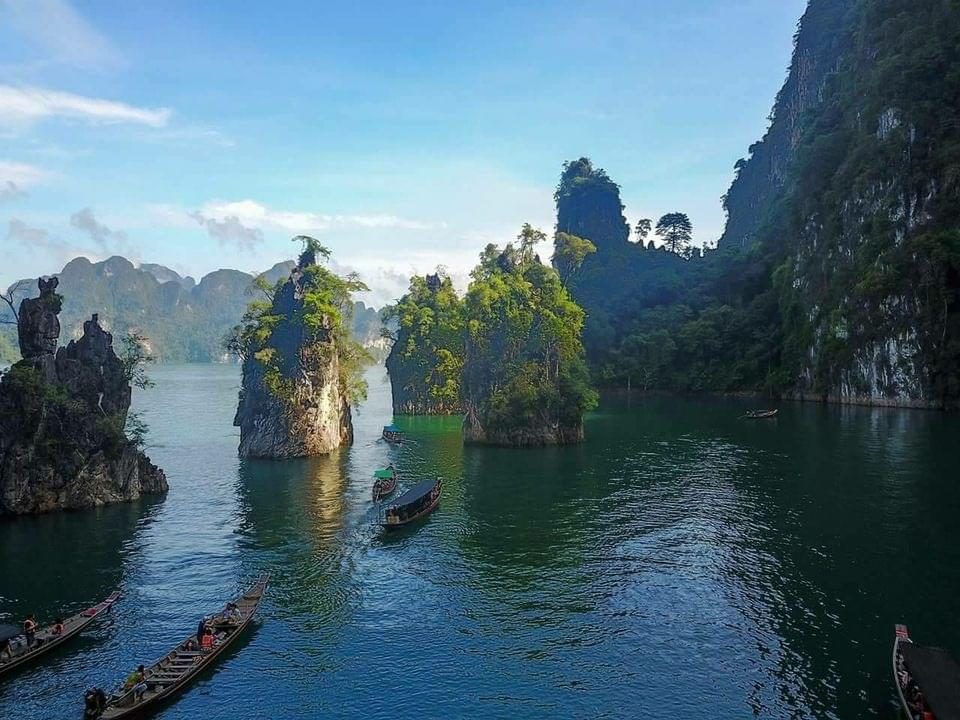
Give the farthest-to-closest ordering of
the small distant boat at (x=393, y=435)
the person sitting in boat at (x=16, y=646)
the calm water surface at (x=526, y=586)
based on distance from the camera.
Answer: the small distant boat at (x=393, y=435), the person sitting in boat at (x=16, y=646), the calm water surface at (x=526, y=586)

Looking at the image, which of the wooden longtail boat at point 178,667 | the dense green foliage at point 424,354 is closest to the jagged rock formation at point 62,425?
the wooden longtail boat at point 178,667

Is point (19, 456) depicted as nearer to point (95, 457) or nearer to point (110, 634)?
point (95, 457)

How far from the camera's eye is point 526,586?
38625 millimetres

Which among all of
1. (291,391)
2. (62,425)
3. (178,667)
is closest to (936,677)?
(178,667)

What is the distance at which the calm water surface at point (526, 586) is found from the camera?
2795 centimetres

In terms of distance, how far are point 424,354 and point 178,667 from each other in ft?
327

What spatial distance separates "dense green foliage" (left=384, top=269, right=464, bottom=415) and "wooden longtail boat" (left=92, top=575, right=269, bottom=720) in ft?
287

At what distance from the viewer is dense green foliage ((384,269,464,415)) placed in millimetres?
123250

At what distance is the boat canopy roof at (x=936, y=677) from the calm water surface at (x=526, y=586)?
183 centimetres

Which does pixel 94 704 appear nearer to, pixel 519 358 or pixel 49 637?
pixel 49 637

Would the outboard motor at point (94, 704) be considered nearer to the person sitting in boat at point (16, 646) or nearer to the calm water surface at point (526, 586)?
the calm water surface at point (526, 586)

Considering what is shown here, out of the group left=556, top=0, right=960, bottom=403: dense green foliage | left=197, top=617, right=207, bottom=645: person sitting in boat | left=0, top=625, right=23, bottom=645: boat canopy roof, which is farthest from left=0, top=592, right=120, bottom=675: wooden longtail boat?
left=556, top=0, right=960, bottom=403: dense green foliage

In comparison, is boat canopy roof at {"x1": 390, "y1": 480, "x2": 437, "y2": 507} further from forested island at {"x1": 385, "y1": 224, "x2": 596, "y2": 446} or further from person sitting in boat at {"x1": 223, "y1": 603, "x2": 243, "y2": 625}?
forested island at {"x1": 385, "y1": 224, "x2": 596, "y2": 446}

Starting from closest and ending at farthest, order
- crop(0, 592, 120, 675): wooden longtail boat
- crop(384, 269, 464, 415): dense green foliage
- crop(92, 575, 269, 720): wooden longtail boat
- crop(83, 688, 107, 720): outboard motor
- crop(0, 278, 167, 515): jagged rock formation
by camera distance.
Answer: crop(83, 688, 107, 720): outboard motor → crop(92, 575, 269, 720): wooden longtail boat → crop(0, 592, 120, 675): wooden longtail boat → crop(0, 278, 167, 515): jagged rock formation → crop(384, 269, 464, 415): dense green foliage
